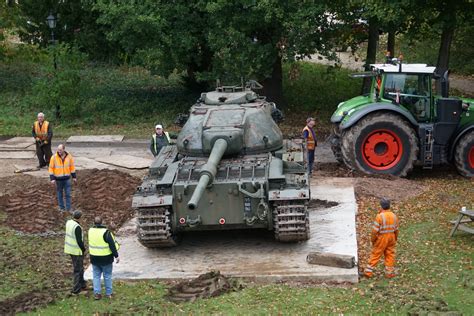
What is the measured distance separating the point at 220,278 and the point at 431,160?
8.69 meters

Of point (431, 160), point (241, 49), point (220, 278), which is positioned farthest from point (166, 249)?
point (241, 49)

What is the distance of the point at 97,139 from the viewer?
88.8 ft

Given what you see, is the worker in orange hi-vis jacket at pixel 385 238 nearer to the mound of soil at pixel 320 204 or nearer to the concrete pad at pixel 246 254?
the concrete pad at pixel 246 254

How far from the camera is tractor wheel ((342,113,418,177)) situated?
66.2ft

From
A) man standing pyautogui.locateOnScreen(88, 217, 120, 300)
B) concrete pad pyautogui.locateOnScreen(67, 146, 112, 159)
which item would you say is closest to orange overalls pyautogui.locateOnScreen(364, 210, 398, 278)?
man standing pyautogui.locateOnScreen(88, 217, 120, 300)

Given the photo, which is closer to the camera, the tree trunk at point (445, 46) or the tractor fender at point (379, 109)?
the tractor fender at point (379, 109)

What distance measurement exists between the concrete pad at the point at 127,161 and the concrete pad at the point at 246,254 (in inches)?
218

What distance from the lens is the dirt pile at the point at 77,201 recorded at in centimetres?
1759

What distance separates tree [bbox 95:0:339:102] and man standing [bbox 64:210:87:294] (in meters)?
13.5

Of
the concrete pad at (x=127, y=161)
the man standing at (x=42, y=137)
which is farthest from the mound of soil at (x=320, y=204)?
the man standing at (x=42, y=137)

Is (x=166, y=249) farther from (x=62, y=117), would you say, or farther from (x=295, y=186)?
(x=62, y=117)

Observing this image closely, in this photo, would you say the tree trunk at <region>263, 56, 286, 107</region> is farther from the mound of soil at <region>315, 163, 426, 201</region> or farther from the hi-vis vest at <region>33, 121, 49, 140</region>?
the hi-vis vest at <region>33, 121, 49, 140</region>

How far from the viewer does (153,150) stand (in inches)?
810

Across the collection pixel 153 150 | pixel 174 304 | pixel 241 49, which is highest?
pixel 241 49
